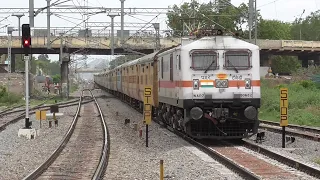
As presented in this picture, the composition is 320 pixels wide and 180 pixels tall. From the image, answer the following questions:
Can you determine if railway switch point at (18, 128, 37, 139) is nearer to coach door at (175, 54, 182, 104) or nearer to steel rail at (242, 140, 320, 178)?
coach door at (175, 54, 182, 104)

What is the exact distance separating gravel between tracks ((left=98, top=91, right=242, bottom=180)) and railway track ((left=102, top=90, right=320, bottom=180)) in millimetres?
199

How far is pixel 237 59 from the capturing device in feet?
55.8

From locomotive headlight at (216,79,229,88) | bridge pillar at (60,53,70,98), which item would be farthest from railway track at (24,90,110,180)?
bridge pillar at (60,53,70,98)

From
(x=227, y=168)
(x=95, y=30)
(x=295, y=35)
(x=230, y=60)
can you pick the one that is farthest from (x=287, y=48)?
(x=295, y=35)

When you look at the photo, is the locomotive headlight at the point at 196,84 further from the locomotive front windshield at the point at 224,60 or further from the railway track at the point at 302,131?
the railway track at the point at 302,131

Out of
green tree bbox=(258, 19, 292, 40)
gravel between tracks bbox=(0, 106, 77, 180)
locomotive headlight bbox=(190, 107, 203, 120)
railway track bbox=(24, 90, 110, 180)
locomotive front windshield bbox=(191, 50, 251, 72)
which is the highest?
green tree bbox=(258, 19, 292, 40)

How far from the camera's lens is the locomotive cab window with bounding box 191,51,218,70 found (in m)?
16.8

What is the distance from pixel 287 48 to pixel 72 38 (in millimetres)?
25687

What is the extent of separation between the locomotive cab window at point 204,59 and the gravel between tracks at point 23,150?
17.1 ft

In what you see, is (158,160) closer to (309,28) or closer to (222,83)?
(222,83)

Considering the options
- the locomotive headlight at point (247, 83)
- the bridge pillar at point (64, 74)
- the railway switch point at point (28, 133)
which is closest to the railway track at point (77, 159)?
the railway switch point at point (28, 133)

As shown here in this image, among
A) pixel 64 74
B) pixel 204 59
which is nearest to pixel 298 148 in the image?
pixel 204 59

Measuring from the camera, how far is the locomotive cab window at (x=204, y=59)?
1683cm

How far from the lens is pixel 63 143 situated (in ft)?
59.1
